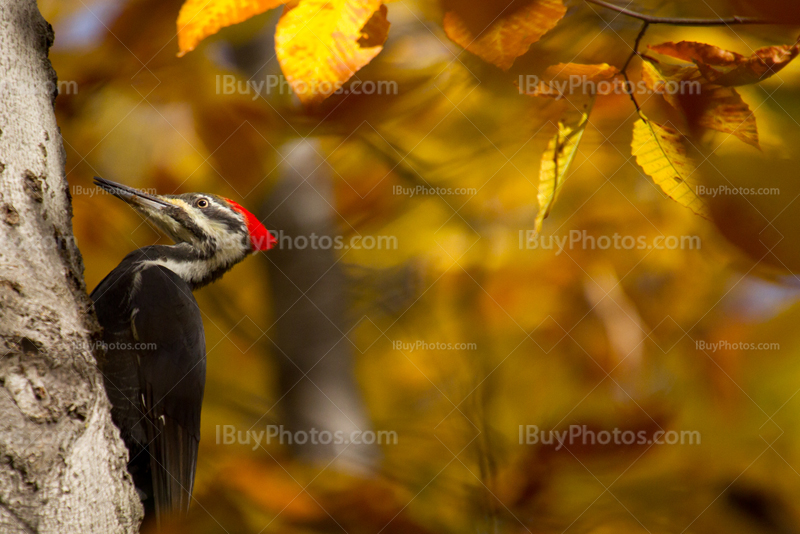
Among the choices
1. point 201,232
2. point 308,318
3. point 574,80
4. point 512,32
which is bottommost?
point 308,318

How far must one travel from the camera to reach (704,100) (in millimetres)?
2383

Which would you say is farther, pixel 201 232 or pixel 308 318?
pixel 308 318

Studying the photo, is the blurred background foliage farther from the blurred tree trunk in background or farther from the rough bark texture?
the rough bark texture

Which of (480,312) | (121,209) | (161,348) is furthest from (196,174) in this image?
(480,312)

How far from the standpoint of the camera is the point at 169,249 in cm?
209

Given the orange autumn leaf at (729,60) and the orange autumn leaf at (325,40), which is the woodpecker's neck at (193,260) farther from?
the orange autumn leaf at (729,60)

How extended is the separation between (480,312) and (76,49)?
289cm

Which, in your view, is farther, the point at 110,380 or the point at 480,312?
the point at 480,312

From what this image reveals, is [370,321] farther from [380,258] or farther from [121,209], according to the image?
[121,209]

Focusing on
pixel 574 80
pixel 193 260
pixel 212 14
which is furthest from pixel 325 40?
pixel 574 80

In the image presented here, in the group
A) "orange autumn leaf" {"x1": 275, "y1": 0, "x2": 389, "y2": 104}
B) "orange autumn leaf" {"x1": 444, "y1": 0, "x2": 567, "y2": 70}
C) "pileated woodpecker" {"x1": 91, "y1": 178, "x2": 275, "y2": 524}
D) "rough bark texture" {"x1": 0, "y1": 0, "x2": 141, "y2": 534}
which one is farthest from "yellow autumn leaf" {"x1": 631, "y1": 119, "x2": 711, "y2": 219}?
"rough bark texture" {"x1": 0, "y1": 0, "x2": 141, "y2": 534}

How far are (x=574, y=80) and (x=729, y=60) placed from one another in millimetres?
715

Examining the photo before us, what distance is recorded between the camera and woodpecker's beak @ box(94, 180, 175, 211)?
1813mm

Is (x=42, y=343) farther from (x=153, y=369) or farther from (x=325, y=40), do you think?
(x=325, y=40)
